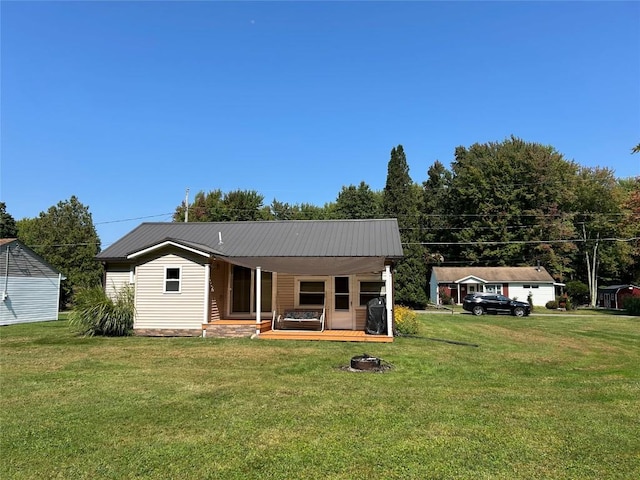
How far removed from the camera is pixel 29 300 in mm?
19875

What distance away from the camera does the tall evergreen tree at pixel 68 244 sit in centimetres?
3017

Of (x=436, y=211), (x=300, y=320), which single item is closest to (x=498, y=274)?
(x=436, y=211)

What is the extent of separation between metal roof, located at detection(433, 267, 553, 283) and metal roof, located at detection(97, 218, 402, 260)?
2570 centimetres

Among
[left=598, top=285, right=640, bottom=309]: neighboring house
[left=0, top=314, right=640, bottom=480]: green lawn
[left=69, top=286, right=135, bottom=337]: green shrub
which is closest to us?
[left=0, top=314, right=640, bottom=480]: green lawn

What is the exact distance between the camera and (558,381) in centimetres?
719

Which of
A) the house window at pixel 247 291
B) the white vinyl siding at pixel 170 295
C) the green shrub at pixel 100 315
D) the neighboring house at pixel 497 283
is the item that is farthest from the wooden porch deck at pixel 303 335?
the neighboring house at pixel 497 283

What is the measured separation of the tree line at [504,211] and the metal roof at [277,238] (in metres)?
21.1

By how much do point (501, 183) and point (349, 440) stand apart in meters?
45.2

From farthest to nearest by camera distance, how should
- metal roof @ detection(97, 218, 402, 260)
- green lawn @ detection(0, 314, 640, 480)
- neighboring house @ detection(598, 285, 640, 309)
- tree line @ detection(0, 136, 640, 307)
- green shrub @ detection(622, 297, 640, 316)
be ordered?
tree line @ detection(0, 136, 640, 307) < neighboring house @ detection(598, 285, 640, 309) < green shrub @ detection(622, 297, 640, 316) < metal roof @ detection(97, 218, 402, 260) < green lawn @ detection(0, 314, 640, 480)

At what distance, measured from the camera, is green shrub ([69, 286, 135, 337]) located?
12.6 metres

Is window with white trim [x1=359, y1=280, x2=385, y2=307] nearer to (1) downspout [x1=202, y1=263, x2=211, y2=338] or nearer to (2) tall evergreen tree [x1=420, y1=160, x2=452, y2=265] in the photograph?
(1) downspout [x1=202, y1=263, x2=211, y2=338]

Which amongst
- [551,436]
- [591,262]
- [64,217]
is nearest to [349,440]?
[551,436]

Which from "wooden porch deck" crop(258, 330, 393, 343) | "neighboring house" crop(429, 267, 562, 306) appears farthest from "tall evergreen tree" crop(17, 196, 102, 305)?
"neighboring house" crop(429, 267, 562, 306)

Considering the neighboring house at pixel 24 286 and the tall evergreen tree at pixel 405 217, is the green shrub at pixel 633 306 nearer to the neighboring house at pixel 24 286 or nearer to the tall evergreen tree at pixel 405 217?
the tall evergreen tree at pixel 405 217
